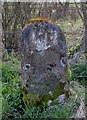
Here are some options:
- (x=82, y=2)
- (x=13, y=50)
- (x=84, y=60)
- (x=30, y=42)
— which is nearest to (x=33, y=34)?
(x=30, y=42)

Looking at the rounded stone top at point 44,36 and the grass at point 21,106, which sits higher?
the rounded stone top at point 44,36

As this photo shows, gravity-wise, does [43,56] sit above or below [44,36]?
below

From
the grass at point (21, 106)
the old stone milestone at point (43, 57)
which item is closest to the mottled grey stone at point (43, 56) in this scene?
the old stone milestone at point (43, 57)

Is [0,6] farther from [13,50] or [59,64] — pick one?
[59,64]

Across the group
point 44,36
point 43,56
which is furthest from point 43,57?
point 44,36

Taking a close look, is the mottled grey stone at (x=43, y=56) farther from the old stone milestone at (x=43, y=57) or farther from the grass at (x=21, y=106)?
the grass at (x=21, y=106)

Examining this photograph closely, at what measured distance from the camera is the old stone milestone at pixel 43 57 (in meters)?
3.90

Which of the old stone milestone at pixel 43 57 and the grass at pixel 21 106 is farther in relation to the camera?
the old stone milestone at pixel 43 57

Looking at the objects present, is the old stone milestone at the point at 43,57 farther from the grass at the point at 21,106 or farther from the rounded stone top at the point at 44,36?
the grass at the point at 21,106

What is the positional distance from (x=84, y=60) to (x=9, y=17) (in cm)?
246

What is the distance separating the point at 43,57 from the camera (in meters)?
3.89

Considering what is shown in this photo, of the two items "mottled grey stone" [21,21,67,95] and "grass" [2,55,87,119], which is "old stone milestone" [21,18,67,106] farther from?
"grass" [2,55,87,119]

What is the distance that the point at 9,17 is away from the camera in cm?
767

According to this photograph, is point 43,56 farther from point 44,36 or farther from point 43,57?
point 44,36
